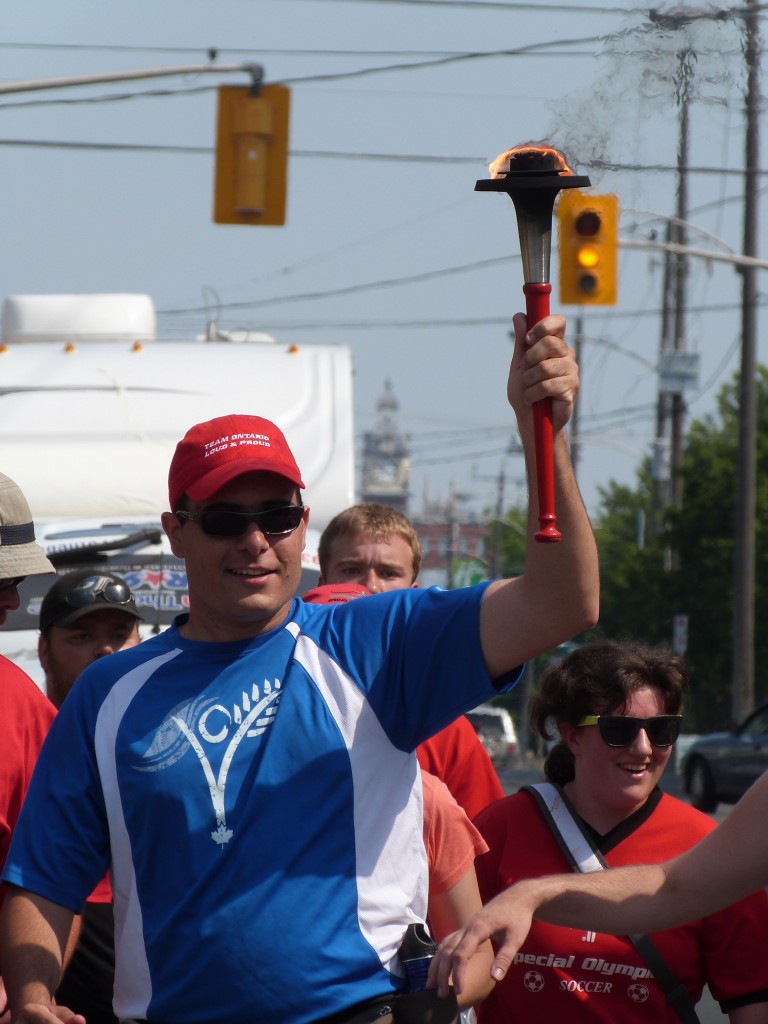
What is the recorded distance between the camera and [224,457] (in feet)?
10.4

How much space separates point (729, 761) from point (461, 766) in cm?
1735

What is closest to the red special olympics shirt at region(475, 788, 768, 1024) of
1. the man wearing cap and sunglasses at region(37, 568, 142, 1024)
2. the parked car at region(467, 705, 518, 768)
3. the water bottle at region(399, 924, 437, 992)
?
the water bottle at region(399, 924, 437, 992)

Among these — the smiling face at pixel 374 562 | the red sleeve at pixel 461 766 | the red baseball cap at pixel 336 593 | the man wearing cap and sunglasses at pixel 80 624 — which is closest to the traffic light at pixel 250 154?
the man wearing cap and sunglasses at pixel 80 624

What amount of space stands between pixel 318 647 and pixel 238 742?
25cm

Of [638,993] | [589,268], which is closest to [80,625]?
[638,993]

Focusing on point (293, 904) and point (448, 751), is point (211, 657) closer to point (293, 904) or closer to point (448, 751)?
point (293, 904)

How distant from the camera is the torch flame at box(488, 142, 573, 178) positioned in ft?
9.13

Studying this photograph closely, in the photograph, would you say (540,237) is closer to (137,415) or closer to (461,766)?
(461,766)

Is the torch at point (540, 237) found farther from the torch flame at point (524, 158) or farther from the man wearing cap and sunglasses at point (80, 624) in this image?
the man wearing cap and sunglasses at point (80, 624)

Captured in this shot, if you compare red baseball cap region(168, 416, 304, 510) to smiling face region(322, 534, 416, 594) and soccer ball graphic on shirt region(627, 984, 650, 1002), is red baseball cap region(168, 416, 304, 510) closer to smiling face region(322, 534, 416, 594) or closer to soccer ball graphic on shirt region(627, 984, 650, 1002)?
soccer ball graphic on shirt region(627, 984, 650, 1002)

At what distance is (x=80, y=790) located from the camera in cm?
305

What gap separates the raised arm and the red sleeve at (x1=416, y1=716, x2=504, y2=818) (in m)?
1.43

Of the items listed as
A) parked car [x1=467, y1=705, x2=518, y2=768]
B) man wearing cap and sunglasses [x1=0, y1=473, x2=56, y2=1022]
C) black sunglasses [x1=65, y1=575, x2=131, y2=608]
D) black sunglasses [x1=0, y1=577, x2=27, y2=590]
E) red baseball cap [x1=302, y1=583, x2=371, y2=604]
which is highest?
black sunglasses [x1=0, y1=577, x2=27, y2=590]

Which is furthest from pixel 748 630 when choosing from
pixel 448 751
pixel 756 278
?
pixel 448 751
